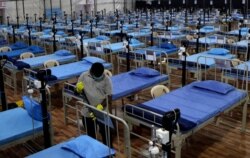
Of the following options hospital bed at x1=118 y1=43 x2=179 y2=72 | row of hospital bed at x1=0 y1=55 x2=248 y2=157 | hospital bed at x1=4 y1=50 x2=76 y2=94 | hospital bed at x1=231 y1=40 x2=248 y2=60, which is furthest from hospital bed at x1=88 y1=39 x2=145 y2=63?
row of hospital bed at x1=0 y1=55 x2=248 y2=157

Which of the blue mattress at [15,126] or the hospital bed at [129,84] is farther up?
the hospital bed at [129,84]

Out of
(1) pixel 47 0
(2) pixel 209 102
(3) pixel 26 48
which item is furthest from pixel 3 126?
(1) pixel 47 0

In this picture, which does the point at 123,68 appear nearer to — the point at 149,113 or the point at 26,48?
the point at 26,48

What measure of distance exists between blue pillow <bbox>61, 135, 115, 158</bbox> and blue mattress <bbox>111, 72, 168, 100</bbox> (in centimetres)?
168

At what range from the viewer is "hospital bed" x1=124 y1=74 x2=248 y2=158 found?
353 centimetres

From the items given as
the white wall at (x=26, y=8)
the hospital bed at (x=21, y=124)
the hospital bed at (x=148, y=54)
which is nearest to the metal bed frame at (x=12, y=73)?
the hospital bed at (x=148, y=54)

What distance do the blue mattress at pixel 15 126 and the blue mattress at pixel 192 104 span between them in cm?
125

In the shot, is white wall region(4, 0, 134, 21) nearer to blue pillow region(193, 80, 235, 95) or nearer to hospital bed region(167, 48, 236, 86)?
hospital bed region(167, 48, 236, 86)

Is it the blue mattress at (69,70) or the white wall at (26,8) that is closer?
the blue mattress at (69,70)

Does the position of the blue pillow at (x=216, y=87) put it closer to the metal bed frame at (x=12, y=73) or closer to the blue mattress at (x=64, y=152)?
the blue mattress at (x=64, y=152)

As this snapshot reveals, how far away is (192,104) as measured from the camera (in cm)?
417

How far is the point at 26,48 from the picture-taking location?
9.09 meters

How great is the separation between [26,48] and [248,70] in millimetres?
6272

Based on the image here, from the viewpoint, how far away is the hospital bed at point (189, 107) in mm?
3531
